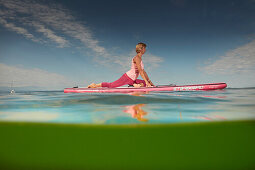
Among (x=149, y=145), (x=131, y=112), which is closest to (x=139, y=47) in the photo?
(x=131, y=112)

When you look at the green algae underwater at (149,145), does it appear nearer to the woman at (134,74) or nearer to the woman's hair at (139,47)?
the woman at (134,74)

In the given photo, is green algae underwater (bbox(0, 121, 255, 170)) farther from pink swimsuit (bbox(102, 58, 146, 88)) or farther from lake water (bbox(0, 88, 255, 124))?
pink swimsuit (bbox(102, 58, 146, 88))

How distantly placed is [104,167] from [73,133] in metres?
0.48

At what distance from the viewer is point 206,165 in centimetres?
158

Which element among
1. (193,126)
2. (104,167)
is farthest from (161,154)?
(104,167)

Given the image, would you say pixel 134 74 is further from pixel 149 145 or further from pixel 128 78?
pixel 149 145

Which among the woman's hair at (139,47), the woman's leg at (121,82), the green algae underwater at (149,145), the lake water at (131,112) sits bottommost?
the green algae underwater at (149,145)

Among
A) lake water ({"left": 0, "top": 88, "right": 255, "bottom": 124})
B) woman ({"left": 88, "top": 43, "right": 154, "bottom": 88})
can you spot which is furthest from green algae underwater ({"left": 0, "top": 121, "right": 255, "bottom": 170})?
woman ({"left": 88, "top": 43, "right": 154, "bottom": 88})

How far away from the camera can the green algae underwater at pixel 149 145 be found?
5.01ft

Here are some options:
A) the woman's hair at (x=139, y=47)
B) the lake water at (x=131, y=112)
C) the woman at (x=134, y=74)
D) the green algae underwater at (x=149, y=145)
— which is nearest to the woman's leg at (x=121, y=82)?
the woman at (x=134, y=74)

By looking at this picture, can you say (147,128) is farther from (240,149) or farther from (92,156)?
(240,149)

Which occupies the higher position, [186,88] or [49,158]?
[186,88]

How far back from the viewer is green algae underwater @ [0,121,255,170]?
5.01 feet

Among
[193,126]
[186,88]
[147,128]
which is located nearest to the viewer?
[147,128]
